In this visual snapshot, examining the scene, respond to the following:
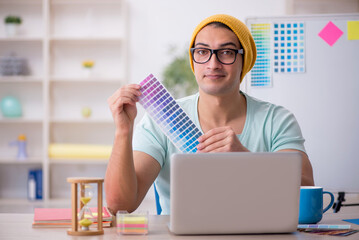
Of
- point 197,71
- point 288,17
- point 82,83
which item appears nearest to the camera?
point 197,71

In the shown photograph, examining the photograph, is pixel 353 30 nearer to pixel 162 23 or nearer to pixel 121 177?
pixel 121 177

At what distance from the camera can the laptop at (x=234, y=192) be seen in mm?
980

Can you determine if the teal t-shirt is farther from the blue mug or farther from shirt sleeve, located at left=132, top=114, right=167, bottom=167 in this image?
Answer: the blue mug

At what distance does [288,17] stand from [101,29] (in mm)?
2360

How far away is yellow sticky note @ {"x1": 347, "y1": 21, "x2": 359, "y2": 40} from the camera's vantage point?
107 inches

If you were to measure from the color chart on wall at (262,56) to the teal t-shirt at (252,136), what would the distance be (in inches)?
44.2

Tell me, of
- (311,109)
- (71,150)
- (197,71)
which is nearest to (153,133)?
(197,71)

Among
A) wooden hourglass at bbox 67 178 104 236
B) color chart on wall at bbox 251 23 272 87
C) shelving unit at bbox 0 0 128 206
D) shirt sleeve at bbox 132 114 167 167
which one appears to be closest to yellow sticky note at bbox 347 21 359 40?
color chart on wall at bbox 251 23 272 87

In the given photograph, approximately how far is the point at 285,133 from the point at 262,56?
4.00 ft

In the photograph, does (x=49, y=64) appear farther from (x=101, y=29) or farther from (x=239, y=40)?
(x=239, y=40)

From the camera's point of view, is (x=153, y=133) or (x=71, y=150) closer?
(x=153, y=133)

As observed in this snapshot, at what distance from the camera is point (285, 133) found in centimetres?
162

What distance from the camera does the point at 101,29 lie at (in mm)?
4656

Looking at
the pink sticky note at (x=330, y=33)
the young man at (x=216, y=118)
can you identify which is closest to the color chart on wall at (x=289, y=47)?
A: the pink sticky note at (x=330, y=33)
